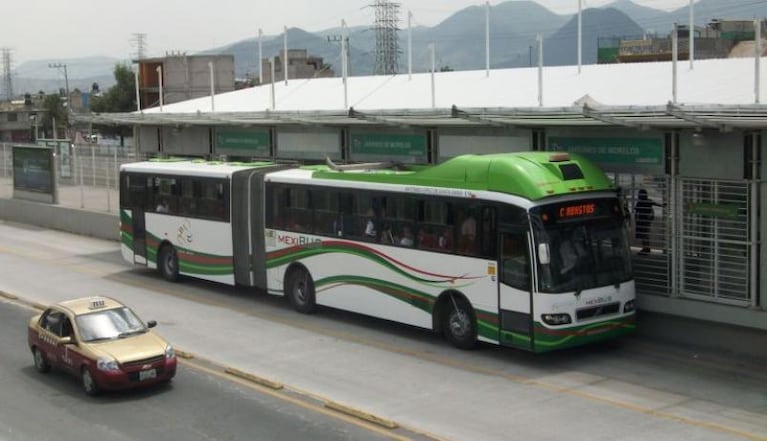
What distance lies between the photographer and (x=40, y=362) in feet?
54.4

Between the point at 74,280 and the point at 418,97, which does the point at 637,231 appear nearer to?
the point at 418,97

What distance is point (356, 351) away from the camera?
1795cm

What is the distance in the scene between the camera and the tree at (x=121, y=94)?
95.1m

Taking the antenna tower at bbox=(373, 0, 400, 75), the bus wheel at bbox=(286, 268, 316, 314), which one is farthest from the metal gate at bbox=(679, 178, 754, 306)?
the antenna tower at bbox=(373, 0, 400, 75)

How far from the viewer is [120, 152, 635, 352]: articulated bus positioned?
52.9 ft

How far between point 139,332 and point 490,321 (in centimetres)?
579

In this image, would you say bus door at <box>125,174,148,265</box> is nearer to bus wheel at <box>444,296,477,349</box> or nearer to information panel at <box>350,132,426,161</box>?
information panel at <box>350,132,426,161</box>

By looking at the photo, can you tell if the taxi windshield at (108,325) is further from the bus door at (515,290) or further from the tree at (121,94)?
the tree at (121,94)

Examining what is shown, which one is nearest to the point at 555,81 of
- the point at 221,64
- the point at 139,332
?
the point at 139,332

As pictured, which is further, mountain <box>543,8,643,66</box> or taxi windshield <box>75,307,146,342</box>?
mountain <box>543,8,643,66</box>

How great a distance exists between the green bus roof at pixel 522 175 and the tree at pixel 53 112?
95491 mm

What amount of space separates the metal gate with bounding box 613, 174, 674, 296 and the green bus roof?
125 cm

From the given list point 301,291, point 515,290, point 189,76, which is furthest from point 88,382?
point 189,76

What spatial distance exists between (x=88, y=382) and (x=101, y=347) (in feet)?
1.85
